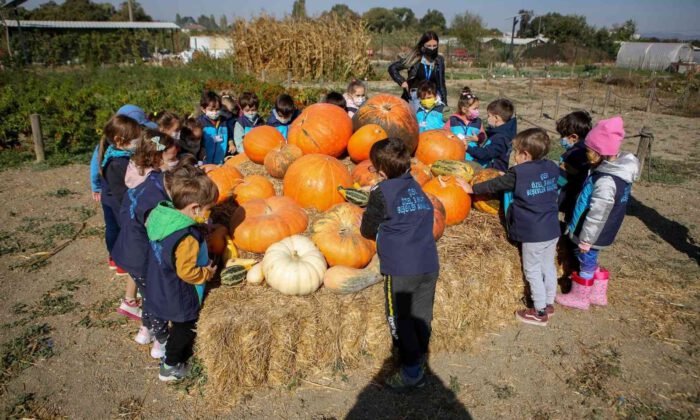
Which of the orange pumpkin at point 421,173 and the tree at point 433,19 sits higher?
the tree at point 433,19

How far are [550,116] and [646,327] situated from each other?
557 inches

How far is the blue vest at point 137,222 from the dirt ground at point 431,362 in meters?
0.90

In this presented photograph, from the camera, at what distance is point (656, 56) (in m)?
41.8

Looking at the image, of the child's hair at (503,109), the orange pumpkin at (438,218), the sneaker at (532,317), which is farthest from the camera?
the child's hair at (503,109)

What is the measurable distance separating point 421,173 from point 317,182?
1.20 meters

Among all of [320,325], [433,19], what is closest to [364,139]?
[320,325]

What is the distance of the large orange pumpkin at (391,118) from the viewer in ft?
16.8

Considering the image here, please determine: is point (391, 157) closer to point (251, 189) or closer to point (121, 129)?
point (251, 189)

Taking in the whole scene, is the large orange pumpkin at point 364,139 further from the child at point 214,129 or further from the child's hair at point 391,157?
the child at point 214,129

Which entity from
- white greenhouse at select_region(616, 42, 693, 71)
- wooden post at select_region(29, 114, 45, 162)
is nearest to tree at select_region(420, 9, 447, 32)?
white greenhouse at select_region(616, 42, 693, 71)

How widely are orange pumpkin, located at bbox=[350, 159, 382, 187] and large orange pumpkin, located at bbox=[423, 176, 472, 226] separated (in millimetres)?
555

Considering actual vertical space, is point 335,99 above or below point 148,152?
above

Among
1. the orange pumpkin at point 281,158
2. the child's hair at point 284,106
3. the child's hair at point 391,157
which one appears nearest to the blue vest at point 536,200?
the child's hair at point 391,157

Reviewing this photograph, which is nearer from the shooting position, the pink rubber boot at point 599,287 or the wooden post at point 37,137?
the pink rubber boot at point 599,287
